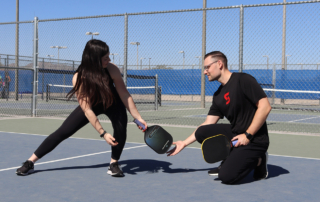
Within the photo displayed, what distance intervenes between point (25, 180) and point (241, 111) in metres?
2.32

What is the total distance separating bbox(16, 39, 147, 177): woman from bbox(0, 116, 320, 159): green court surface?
2583 mm

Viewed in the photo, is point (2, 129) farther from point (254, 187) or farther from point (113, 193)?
point (254, 187)

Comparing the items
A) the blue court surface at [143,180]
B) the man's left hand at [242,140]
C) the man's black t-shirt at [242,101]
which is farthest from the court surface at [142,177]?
the man's black t-shirt at [242,101]

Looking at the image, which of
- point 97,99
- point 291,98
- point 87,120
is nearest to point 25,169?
point 87,120

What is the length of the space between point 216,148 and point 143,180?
2.73ft

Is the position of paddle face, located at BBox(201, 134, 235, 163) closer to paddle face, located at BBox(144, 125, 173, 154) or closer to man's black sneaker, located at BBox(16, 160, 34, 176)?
paddle face, located at BBox(144, 125, 173, 154)

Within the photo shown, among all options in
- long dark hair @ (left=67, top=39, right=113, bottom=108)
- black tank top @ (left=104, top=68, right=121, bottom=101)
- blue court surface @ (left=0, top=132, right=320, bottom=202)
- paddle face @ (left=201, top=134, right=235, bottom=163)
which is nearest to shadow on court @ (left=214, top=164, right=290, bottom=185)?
blue court surface @ (left=0, top=132, right=320, bottom=202)

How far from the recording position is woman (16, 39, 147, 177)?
427 centimetres

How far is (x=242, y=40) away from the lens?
8.59 m

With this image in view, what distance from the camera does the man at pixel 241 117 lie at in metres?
4.12

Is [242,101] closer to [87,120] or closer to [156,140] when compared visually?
[156,140]

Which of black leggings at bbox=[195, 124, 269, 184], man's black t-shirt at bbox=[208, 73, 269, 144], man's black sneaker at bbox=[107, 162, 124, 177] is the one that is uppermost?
man's black t-shirt at bbox=[208, 73, 269, 144]

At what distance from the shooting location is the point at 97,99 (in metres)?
4.36

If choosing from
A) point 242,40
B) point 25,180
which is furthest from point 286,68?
point 25,180
